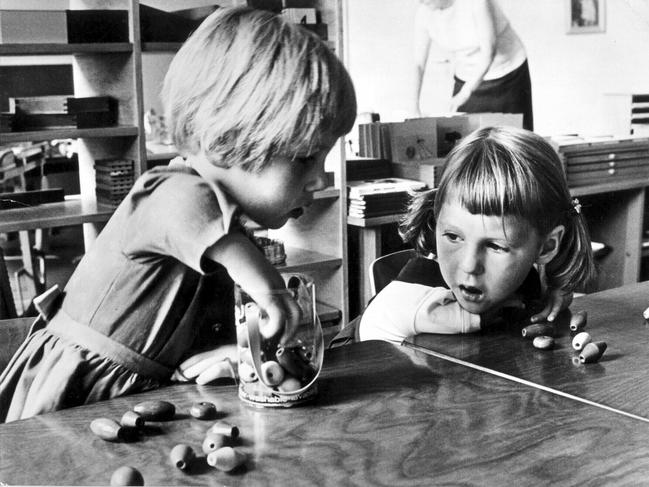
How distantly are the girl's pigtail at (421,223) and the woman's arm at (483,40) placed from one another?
2936 millimetres

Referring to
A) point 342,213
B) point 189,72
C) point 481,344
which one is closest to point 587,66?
point 342,213

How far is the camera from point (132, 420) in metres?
0.98

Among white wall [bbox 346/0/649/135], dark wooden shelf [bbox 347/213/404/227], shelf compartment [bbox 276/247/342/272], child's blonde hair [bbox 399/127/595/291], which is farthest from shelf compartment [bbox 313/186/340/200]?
child's blonde hair [bbox 399/127/595/291]

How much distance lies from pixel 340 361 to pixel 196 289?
249 mm

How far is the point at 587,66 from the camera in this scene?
4668 mm

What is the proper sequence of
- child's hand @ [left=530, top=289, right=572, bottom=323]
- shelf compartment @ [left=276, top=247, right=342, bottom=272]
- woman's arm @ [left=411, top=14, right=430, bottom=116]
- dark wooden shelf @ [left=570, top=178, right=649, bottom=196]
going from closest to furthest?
child's hand @ [left=530, top=289, right=572, bottom=323] < shelf compartment @ [left=276, top=247, right=342, bottom=272] < dark wooden shelf @ [left=570, top=178, right=649, bottom=196] < woman's arm @ [left=411, top=14, right=430, bottom=116]

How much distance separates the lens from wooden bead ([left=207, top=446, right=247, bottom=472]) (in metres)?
0.88

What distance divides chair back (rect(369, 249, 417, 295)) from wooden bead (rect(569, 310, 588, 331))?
0.60 meters

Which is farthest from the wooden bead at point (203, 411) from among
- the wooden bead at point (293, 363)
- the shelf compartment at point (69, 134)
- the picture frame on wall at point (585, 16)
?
the picture frame on wall at point (585, 16)

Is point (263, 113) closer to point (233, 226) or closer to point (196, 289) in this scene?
point (233, 226)

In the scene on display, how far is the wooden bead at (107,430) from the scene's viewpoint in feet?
3.14

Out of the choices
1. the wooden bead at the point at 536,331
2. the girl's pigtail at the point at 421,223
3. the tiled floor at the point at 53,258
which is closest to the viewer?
the wooden bead at the point at 536,331

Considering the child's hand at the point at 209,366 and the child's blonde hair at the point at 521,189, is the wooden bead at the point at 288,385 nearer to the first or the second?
the child's hand at the point at 209,366

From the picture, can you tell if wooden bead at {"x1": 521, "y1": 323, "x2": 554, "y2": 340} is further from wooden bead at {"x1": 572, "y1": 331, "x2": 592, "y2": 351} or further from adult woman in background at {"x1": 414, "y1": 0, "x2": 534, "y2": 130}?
adult woman in background at {"x1": 414, "y1": 0, "x2": 534, "y2": 130}
